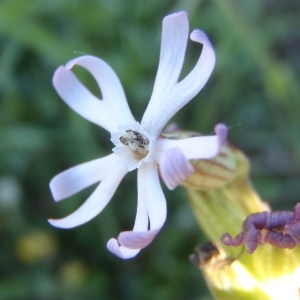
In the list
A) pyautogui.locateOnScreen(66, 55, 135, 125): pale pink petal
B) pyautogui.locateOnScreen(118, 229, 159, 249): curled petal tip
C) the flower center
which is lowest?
pyautogui.locateOnScreen(118, 229, 159, 249): curled petal tip

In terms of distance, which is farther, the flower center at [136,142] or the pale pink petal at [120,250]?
the flower center at [136,142]

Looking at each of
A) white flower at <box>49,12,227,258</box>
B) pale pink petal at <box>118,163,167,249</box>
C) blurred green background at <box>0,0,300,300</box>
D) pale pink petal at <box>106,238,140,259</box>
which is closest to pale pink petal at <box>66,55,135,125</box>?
white flower at <box>49,12,227,258</box>

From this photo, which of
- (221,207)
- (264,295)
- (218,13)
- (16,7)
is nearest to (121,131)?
(221,207)

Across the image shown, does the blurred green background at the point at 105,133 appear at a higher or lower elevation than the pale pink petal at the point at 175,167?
higher

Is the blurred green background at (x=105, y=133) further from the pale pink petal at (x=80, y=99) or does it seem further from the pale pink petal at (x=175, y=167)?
the pale pink petal at (x=175, y=167)

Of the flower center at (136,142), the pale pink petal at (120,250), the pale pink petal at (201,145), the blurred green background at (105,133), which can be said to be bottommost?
the pale pink petal at (120,250)

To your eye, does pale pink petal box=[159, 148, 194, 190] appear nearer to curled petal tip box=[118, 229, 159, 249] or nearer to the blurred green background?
curled petal tip box=[118, 229, 159, 249]

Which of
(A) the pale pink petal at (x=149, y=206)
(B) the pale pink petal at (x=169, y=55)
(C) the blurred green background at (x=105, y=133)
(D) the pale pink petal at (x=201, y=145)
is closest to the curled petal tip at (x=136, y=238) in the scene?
(A) the pale pink petal at (x=149, y=206)

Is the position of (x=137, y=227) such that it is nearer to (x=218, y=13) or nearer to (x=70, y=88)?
(x=70, y=88)

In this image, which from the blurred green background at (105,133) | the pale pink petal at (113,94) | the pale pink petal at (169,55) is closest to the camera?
the pale pink petal at (169,55)
